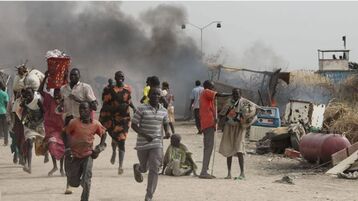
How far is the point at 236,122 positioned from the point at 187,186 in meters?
1.55

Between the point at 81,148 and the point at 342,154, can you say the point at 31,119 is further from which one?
the point at 342,154

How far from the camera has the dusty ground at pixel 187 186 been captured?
282 inches

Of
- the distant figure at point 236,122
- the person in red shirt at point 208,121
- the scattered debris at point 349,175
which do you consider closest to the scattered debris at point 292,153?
the scattered debris at point 349,175

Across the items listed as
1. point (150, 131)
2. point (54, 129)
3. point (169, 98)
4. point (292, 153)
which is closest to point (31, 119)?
point (54, 129)

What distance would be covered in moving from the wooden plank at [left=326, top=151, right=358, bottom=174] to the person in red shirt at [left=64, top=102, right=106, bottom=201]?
4869 mm

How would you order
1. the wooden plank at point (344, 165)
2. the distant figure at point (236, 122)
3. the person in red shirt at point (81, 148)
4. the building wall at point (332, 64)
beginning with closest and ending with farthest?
the person in red shirt at point (81, 148), the distant figure at point (236, 122), the wooden plank at point (344, 165), the building wall at point (332, 64)

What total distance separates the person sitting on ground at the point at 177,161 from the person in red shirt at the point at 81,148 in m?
3.07

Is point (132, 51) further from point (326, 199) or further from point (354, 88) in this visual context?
point (326, 199)

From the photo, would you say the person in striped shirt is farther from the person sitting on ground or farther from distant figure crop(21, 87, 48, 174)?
distant figure crop(21, 87, 48, 174)

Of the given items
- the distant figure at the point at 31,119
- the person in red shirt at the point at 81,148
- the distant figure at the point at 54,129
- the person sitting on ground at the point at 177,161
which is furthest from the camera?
the person sitting on ground at the point at 177,161

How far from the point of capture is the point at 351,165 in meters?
9.83

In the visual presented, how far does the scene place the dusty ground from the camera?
7164 mm

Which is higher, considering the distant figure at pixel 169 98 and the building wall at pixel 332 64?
the building wall at pixel 332 64

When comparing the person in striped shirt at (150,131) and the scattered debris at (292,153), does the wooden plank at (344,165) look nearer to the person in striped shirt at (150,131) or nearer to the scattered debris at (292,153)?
the scattered debris at (292,153)
